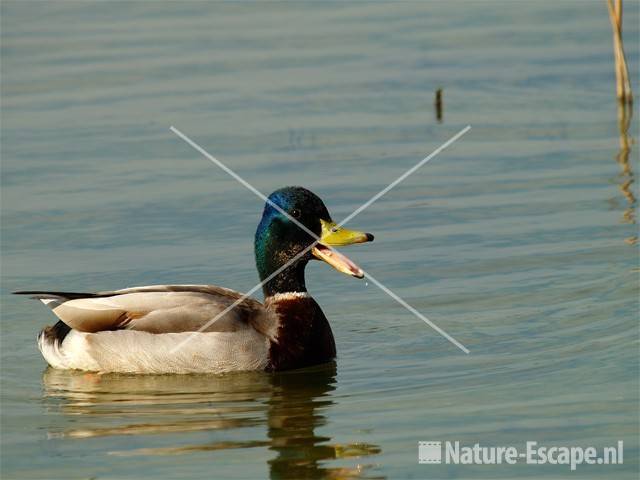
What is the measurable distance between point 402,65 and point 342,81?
3.18ft

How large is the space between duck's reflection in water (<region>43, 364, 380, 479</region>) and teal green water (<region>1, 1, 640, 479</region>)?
3 cm

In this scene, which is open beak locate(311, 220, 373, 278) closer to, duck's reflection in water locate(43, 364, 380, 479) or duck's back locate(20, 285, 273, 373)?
duck's back locate(20, 285, 273, 373)

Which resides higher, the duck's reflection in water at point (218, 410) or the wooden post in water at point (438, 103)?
the wooden post in water at point (438, 103)

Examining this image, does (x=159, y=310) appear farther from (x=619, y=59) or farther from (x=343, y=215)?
(x=619, y=59)

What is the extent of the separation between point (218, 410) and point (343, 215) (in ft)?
15.5

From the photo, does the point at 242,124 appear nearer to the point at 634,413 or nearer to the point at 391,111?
the point at 391,111

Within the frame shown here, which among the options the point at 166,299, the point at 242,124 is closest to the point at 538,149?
the point at 242,124

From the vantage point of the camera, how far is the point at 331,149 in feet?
57.3

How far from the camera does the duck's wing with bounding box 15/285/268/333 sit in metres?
11.9

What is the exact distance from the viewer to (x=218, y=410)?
422 inches

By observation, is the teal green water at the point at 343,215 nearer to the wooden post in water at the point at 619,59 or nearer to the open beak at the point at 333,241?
the wooden post in water at the point at 619,59

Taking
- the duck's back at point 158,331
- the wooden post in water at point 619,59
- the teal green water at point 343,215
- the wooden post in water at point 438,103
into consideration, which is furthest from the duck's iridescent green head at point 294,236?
the wooden post in water at point 619,59

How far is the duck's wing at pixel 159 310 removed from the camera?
1190 cm

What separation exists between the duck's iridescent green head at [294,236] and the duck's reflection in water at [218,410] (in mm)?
809
